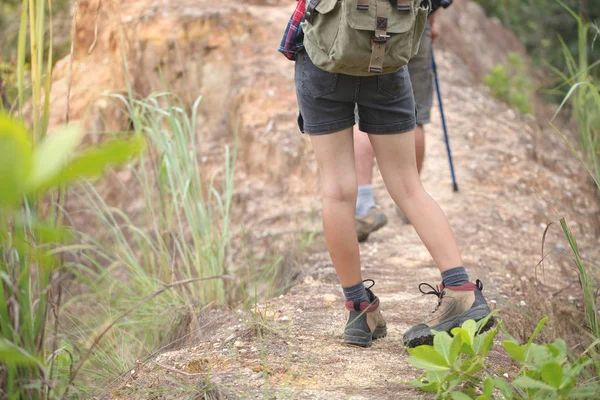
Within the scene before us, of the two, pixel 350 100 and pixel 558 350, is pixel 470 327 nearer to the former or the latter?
pixel 558 350

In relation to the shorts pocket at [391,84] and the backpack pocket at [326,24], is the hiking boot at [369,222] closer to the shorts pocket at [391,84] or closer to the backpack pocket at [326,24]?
the shorts pocket at [391,84]

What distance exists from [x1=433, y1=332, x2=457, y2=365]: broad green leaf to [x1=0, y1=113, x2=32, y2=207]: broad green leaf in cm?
125

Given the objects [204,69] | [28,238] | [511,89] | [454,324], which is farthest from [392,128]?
[511,89]

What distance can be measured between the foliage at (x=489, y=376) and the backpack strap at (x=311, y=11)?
933 mm

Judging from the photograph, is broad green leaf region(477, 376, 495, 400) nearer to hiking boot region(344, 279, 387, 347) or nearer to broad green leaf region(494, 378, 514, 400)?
broad green leaf region(494, 378, 514, 400)

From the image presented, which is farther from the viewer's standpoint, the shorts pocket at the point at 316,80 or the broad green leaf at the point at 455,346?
the shorts pocket at the point at 316,80

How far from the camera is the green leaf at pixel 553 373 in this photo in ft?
4.65

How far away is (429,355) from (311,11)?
0.98m

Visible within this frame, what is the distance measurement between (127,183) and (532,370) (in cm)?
443

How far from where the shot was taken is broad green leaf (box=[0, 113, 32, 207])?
527 mm

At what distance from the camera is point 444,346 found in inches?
63.1

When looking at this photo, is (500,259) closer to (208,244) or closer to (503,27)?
(208,244)

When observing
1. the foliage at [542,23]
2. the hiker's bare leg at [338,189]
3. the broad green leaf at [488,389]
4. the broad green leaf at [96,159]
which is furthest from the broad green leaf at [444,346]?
the foliage at [542,23]

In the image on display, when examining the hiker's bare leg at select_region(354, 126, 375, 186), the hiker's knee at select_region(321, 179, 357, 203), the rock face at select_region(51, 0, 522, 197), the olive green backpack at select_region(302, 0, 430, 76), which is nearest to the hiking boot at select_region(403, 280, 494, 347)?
the hiker's knee at select_region(321, 179, 357, 203)
